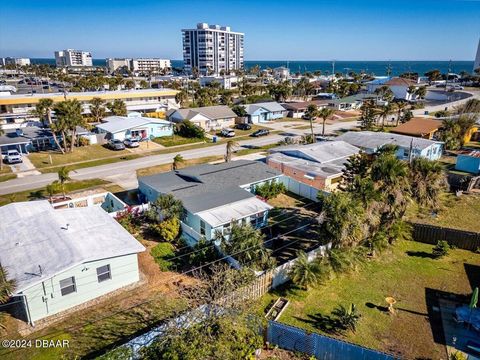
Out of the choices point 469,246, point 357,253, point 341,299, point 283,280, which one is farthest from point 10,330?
point 469,246

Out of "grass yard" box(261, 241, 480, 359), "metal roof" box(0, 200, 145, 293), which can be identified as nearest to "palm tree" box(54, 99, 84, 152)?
"metal roof" box(0, 200, 145, 293)

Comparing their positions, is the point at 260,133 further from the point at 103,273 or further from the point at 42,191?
the point at 103,273

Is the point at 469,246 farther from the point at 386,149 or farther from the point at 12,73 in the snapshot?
the point at 12,73

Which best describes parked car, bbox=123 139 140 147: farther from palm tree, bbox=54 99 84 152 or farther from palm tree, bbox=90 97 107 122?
palm tree, bbox=90 97 107 122

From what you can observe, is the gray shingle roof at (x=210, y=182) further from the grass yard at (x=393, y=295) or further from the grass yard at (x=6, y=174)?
the grass yard at (x=6, y=174)

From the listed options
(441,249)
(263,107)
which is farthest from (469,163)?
(263,107)

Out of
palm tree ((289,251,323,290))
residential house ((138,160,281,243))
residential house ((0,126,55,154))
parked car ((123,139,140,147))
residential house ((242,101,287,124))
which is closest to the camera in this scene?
palm tree ((289,251,323,290))

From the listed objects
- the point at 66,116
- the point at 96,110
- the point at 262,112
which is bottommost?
the point at 262,112
